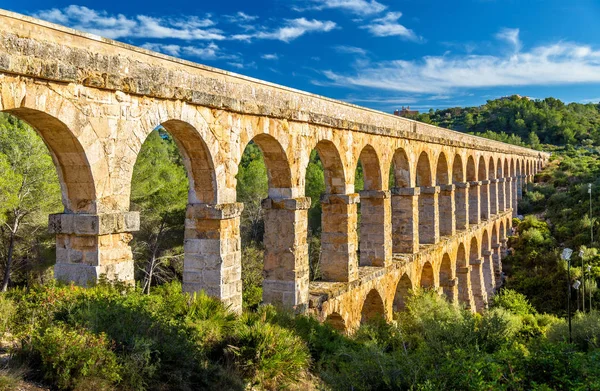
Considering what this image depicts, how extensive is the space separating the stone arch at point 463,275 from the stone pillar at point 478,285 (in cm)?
192

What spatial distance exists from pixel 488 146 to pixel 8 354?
22383 mm

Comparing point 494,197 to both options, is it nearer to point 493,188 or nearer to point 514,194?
point 493,188

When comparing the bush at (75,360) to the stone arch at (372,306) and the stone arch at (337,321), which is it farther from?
the stone arch at (372,306)

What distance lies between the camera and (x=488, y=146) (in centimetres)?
2345

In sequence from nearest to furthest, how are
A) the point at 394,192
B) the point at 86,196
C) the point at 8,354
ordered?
the point at 8,354
the point at 86,196
the point at 394,192

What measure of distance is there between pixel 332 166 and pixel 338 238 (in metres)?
1.47

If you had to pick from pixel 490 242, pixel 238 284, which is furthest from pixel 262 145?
pixel 490 242

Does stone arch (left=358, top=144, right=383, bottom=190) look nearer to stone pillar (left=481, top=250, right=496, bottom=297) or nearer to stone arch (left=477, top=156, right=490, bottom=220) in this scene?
stone pillar (left=481, top=250, right=496, bottom=297)

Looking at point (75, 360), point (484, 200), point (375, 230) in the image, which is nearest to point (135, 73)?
point (75, 360)

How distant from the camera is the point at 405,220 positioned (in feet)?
45.0

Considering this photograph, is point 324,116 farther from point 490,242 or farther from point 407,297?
point 490,242

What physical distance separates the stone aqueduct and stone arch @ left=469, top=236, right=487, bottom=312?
539 cm

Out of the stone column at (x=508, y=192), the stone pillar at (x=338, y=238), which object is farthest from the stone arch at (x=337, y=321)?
the stone column at (x=508, y=192)

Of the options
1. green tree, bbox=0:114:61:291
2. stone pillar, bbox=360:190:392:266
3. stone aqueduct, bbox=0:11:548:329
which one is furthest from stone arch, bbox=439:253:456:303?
green tree, bbox=0:114:61:291
